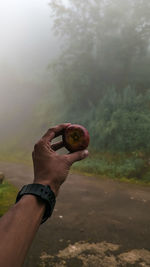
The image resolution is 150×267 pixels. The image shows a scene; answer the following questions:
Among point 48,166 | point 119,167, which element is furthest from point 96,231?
point 119,167

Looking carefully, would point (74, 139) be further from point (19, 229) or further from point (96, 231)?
point (96, 231)

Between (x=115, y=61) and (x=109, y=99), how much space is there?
5742mm

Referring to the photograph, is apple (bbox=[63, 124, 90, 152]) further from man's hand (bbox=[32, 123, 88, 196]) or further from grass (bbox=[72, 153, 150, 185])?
grass (bbox=[72, 153, 150, 185])

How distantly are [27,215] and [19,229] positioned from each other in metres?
0.09

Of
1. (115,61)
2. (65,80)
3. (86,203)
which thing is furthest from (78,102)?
(86,203)

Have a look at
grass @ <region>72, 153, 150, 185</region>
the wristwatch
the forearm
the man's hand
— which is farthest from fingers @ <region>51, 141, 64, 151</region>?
grass @ <region>72, 153, 150, 185</region>

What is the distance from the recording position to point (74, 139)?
2658mm

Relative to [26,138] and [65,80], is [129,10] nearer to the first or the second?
[65,80]

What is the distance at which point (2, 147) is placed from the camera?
23422mm

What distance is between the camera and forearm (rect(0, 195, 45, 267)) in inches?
42.9

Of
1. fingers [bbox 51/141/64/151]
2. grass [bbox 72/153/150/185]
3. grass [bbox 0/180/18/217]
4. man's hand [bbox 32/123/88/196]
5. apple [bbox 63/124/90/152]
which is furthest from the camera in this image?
grass [bbox 72/153/150/185]

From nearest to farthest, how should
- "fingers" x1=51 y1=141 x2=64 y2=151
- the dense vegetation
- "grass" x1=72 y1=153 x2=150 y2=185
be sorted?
"fingers" x1=51 y1=141 x2=64 y2=151 → "grass" x1=72 y1=153 x2=150 y2=185 → the dense vegetation

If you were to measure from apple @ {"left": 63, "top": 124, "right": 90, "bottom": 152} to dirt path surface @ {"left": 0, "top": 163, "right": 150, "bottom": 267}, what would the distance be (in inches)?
94.6

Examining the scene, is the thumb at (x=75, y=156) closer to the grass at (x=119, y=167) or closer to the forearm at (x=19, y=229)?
the forearm at (x=19, y=229)
